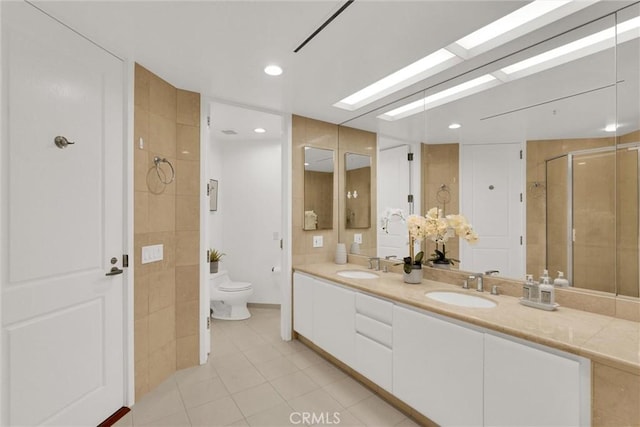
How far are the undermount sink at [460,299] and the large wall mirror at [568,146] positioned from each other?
238 millimetres

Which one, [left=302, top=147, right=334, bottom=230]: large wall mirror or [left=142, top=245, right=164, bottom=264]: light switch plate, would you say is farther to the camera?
[left=302, top=147, right=334, bottom=230]: large wall mirror

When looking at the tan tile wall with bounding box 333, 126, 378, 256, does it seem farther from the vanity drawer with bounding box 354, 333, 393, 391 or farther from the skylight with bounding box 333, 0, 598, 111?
the vanity drawer with bounding box 354, 333, 393, 391

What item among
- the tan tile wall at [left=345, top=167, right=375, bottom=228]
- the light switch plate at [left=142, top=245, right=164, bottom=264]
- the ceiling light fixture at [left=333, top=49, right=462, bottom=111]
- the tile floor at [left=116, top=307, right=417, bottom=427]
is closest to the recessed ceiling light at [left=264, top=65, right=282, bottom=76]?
the ceiling light fixture at [left=333, top=49, right=462, bottom=111]

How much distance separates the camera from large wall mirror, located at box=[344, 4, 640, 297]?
1417mm

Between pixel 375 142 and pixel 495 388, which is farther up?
pixel 375 142

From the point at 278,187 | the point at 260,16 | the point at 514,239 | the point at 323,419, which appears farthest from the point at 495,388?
the point at 278,187

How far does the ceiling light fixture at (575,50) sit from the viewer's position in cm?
140

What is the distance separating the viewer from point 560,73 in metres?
1.65

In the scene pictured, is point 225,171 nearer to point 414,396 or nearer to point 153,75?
point 153,75

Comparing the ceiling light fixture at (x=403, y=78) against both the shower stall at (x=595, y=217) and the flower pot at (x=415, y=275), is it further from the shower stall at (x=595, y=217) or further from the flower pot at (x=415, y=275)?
the flower pot at (x=415, y=275)

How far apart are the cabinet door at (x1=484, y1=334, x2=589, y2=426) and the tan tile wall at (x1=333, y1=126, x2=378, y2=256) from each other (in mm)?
1632

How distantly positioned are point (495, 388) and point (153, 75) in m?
2.87

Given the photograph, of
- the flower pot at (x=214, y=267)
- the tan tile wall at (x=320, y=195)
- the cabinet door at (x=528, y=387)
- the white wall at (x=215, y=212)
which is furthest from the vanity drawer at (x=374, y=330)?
the white wall at (x=215, y=212)

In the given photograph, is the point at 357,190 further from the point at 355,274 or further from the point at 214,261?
the point at 214,261
